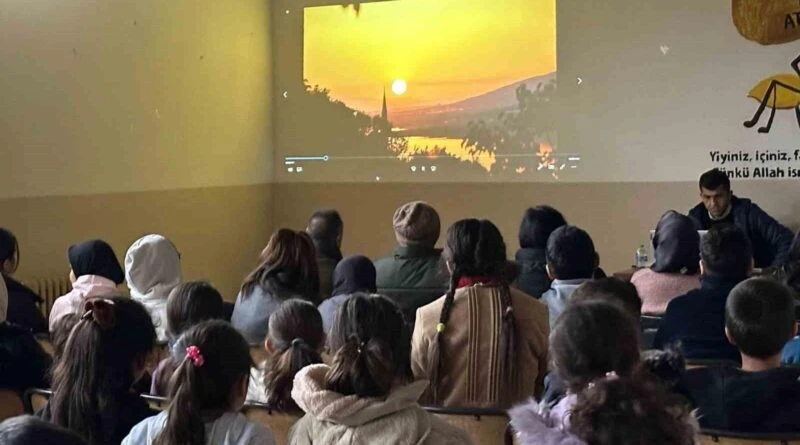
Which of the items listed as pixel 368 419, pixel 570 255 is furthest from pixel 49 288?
pixel 368 419

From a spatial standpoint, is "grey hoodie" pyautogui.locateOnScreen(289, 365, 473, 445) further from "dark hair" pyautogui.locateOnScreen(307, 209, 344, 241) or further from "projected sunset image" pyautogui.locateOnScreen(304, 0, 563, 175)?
"projected sunset image" pyautogui.locateOnScreen(304, 0, 563, 175)

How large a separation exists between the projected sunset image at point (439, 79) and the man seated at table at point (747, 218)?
135 cm

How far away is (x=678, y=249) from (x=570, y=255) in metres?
0.61

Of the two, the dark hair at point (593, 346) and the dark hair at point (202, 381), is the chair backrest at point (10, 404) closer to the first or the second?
the dark hair at point (202, 381)

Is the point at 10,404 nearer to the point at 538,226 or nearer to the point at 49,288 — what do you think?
the point at 538,226

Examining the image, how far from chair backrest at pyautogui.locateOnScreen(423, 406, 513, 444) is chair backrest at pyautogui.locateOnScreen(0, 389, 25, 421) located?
1.20 meters

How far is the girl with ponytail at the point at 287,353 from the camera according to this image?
92.0 inches

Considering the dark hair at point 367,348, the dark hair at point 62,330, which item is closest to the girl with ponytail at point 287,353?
the dark hair at point 367,348

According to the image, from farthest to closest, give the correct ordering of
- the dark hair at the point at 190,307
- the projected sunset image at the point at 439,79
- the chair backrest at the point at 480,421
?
the projected sunset image at the point at 439,79 < the dark hair at the point at 190,307 < the chair backrest at the point at 480,421

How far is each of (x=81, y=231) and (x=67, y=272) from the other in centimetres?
29

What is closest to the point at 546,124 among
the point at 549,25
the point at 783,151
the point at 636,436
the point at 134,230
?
the point at 549,25

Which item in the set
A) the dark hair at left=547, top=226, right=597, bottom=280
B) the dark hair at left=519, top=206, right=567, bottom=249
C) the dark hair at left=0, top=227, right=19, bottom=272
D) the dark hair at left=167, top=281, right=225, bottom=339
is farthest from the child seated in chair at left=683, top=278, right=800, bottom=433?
the dark hair at left=0, top=227, right=19, bottom=272

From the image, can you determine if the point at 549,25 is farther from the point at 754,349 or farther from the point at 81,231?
the point at 754,349

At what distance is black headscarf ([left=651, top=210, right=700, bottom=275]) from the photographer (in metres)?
3.67
